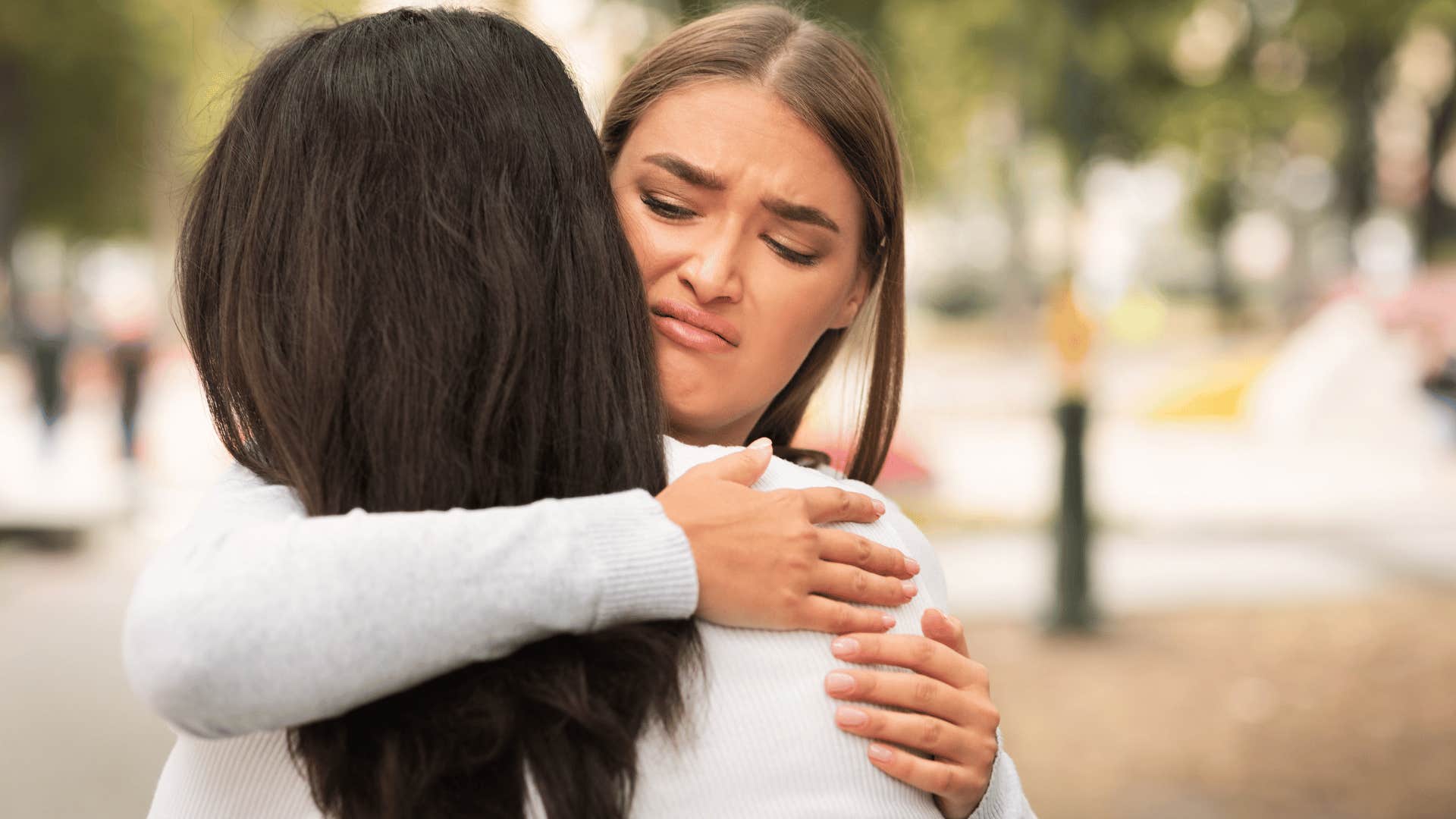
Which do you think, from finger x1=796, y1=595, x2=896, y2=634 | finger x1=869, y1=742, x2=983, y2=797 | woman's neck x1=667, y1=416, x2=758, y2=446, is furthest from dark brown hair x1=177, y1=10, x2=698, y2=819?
woman's neck x1=667, y1=416, x2=758, y2=446

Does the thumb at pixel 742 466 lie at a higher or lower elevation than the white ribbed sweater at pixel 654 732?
higher

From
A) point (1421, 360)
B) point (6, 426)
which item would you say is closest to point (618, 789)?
point (1421, 360)

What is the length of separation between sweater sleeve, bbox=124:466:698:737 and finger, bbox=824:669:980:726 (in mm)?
232

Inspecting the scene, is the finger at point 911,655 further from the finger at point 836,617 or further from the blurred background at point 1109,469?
the blurred background at point 1109,469

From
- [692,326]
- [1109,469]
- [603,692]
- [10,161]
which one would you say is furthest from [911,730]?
[10,161]

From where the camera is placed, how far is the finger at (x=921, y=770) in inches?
58.7

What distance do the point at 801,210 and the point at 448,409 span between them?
86 centimetres

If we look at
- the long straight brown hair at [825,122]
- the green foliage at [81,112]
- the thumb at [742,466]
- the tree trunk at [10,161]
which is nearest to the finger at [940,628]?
the thumb at [742,466]

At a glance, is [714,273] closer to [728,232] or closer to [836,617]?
[728,232]

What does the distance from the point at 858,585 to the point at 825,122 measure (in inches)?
35.1

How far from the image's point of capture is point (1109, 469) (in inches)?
489

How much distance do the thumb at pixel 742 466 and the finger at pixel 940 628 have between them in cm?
28

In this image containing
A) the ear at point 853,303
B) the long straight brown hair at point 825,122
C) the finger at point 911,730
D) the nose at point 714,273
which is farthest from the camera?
the ear at point 853,303

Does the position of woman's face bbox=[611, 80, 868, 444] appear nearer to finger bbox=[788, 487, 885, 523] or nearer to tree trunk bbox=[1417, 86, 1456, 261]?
finger bbox=[788, 487, 885, 523]
